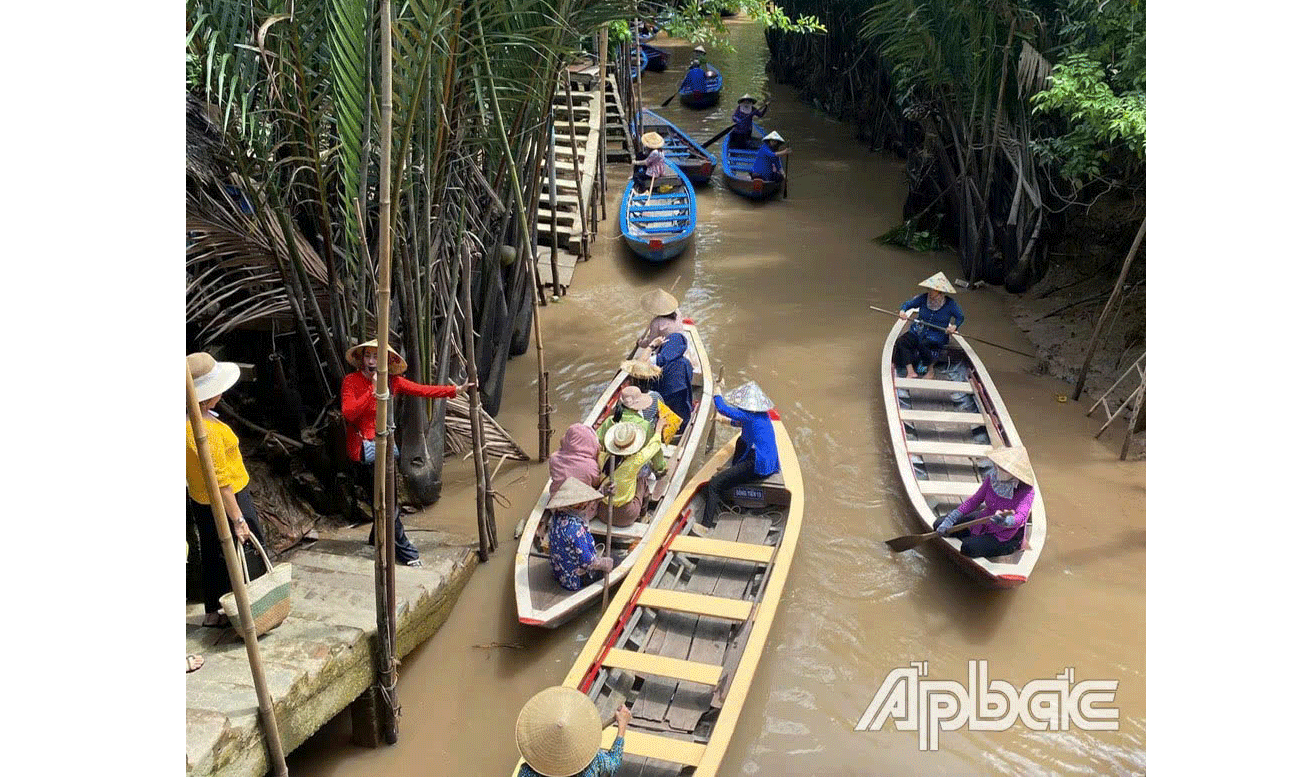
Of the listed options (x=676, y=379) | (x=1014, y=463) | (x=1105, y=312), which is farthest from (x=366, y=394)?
(x=1105, y=312)

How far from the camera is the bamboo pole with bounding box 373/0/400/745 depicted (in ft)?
13.1

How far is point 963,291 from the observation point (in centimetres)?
1092

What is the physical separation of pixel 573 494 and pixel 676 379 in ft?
6.99

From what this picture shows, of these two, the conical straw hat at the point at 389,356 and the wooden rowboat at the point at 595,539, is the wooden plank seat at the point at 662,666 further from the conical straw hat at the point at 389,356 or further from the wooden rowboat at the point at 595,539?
the conical straw hat at the point at 389,356

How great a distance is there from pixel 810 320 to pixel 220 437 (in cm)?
680

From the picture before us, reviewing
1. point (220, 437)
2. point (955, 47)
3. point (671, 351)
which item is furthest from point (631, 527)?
point (955, 47)

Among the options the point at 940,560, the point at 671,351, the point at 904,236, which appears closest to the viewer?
the point at 940,560

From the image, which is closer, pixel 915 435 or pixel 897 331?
pixel 915 435

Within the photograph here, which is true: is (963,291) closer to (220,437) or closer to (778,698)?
(778,698)

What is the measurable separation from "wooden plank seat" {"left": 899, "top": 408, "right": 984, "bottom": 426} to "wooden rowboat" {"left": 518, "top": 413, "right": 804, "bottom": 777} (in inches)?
56.9

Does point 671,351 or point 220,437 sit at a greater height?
point 220,437

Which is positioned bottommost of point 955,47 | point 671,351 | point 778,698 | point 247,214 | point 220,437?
point 778,698

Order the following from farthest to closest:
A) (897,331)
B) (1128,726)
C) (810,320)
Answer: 1. (810,320)
2. (897,331)
3. (1128,726)

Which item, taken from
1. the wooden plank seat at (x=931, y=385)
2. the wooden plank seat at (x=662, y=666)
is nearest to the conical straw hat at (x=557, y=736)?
the wooden plank seat at (x=662, y=666)
